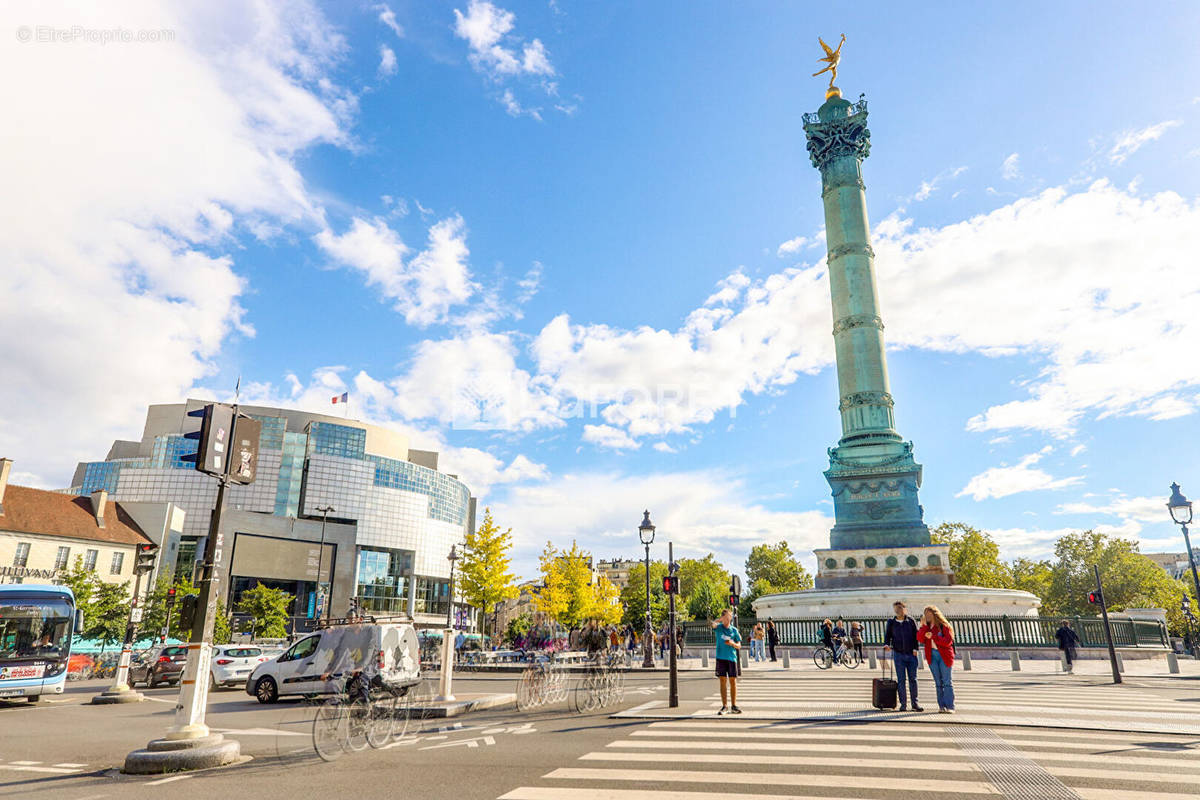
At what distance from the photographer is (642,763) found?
8.29m

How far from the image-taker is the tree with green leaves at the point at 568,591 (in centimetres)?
4559

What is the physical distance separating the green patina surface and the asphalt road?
30571 millimetres

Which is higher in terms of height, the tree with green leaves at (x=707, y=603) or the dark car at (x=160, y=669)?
the tree with green leaves at (x=707, y=603)

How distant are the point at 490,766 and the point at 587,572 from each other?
42962 millimetres

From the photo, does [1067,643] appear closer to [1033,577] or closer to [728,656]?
[728,656]

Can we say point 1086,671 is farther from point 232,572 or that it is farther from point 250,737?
point 232,572

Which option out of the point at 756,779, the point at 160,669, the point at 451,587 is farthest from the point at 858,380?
the point at 756,779

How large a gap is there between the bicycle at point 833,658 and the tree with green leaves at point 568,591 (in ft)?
72.2

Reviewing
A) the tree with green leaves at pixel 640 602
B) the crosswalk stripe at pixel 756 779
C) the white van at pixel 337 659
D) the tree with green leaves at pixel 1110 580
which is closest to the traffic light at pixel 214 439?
the white van at pixel 337 659

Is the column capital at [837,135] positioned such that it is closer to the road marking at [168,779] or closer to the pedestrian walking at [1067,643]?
the pedestrian walking at [1067,643]

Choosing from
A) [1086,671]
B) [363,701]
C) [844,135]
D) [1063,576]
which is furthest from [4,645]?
[1063,576]

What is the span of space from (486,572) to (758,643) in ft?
50.4

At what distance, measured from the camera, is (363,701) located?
9695 millimetres

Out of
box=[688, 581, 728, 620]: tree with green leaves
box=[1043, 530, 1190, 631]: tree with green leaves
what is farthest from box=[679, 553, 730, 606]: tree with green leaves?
box=[1043, 530, 1190, 631]: tree with green leaves
